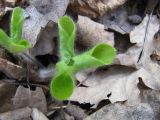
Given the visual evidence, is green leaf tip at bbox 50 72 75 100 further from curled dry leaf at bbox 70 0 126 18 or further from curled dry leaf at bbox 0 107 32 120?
curled dry leaf at bbox 70 0 126 18

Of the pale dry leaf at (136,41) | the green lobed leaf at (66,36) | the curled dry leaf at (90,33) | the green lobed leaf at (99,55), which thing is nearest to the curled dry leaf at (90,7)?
the curled dry leaf at (90,33)

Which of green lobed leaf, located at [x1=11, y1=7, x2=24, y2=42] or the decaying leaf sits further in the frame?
the decaying leaf

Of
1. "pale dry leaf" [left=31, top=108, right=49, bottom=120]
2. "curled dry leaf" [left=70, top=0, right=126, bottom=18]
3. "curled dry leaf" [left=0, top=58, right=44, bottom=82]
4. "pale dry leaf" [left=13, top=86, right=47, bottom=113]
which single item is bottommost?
"pale dry leaf" [left=31, top=108, right=49, bottom=120]

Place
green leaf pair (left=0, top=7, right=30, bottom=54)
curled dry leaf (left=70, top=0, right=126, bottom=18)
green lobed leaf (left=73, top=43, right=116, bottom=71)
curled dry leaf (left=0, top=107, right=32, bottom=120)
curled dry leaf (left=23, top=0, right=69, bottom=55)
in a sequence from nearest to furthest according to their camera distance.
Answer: green lobed leaf (left=73, top=43, right=116, bottom=71), green leaf pair (left=0, top=7, right=30, bottom=54), curled dry leaf (left=0, top=107, right=32, bottom=120), curled dry leaf (left=23, top=0, right=69, bottom=55), curled dry leaf (left=70, top=0, right=126, bottom=18)

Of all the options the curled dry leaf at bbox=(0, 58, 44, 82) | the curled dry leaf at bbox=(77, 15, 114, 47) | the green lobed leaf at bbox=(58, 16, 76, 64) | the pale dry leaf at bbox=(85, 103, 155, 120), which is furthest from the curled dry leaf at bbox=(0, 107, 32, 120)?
the curled dry leaf at bbox=(77, 15, 114, 47)

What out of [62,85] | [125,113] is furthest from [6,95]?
[125,113]

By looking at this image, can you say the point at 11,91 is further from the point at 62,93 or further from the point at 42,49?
the point at 62,93

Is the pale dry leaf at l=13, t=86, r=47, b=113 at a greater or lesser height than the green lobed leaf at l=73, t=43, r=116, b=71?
lesser
